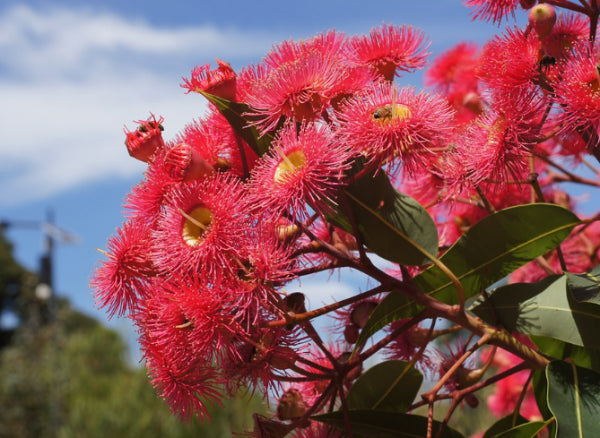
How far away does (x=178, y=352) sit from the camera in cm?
104

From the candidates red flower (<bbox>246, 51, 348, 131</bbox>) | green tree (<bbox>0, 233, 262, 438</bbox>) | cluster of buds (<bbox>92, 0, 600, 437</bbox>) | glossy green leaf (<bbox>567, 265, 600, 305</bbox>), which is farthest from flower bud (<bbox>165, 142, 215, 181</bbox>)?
green tree (<bbox>0, 233, 262, 438</bbox>)

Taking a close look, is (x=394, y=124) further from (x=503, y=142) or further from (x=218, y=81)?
(x=218, y=81)

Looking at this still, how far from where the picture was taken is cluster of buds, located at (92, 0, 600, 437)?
994 mm

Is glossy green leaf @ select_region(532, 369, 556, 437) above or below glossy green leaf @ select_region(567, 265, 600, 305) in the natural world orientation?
below

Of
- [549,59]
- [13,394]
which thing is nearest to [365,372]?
[549,59]

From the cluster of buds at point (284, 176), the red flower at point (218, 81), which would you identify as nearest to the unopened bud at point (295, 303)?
the cluster of buds at point (284, 176)

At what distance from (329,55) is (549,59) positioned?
1.15 feet

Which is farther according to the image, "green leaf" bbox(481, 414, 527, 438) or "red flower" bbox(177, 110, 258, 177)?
"green leaf" bbox(481, 414, 527, 438)

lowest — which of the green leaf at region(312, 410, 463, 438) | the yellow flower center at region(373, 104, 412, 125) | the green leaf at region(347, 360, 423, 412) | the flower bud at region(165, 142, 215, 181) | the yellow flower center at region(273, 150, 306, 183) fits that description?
the green leaf at region(312, 410, 463, 438)

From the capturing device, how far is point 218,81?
1119 millimetres

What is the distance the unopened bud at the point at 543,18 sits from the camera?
42.1 inches

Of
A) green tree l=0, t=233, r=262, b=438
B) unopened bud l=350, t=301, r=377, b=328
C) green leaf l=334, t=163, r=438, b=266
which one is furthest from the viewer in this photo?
green tree l=0, t=233, r=262, b=438

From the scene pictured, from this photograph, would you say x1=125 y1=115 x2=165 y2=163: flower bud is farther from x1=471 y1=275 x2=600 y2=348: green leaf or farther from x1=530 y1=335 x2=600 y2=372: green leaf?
x1=530 y1=335 x2=600 y2=372: green leaf

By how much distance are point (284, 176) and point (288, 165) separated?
2cm
